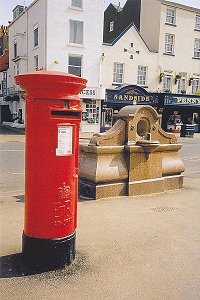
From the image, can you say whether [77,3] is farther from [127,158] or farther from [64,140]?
[64,140]

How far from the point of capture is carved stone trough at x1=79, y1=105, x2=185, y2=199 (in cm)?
608

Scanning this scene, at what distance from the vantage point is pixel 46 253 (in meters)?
3.46

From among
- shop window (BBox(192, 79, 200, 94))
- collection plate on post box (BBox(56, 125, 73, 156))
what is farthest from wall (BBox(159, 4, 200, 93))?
collection plate on post box (BBox(56, 125, 73, 156))

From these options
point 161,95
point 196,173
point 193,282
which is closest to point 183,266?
point 193,282

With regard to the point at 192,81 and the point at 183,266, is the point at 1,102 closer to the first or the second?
the point at 192,81

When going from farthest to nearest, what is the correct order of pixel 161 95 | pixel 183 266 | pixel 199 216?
pixel 161 95 < pixel 199 216 < pixel 183 266

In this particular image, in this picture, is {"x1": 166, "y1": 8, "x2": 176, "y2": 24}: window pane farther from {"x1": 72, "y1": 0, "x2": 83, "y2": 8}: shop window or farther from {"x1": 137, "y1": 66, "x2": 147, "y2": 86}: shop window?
{"x1": 72, "y1": 0, "x2": 83, "y2": 8}: shop window

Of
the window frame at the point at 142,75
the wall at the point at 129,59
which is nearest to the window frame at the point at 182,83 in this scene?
the wall at the point at 129,59

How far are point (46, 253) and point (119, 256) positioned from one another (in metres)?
0.92

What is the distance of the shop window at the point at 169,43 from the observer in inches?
1148

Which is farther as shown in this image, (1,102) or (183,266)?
(1,102)

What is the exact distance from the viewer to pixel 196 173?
396 inches

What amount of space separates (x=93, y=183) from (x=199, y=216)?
6.48 feet

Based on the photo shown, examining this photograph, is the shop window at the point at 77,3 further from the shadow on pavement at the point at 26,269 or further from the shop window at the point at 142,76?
the shadow on pavement at the point at 26,269
